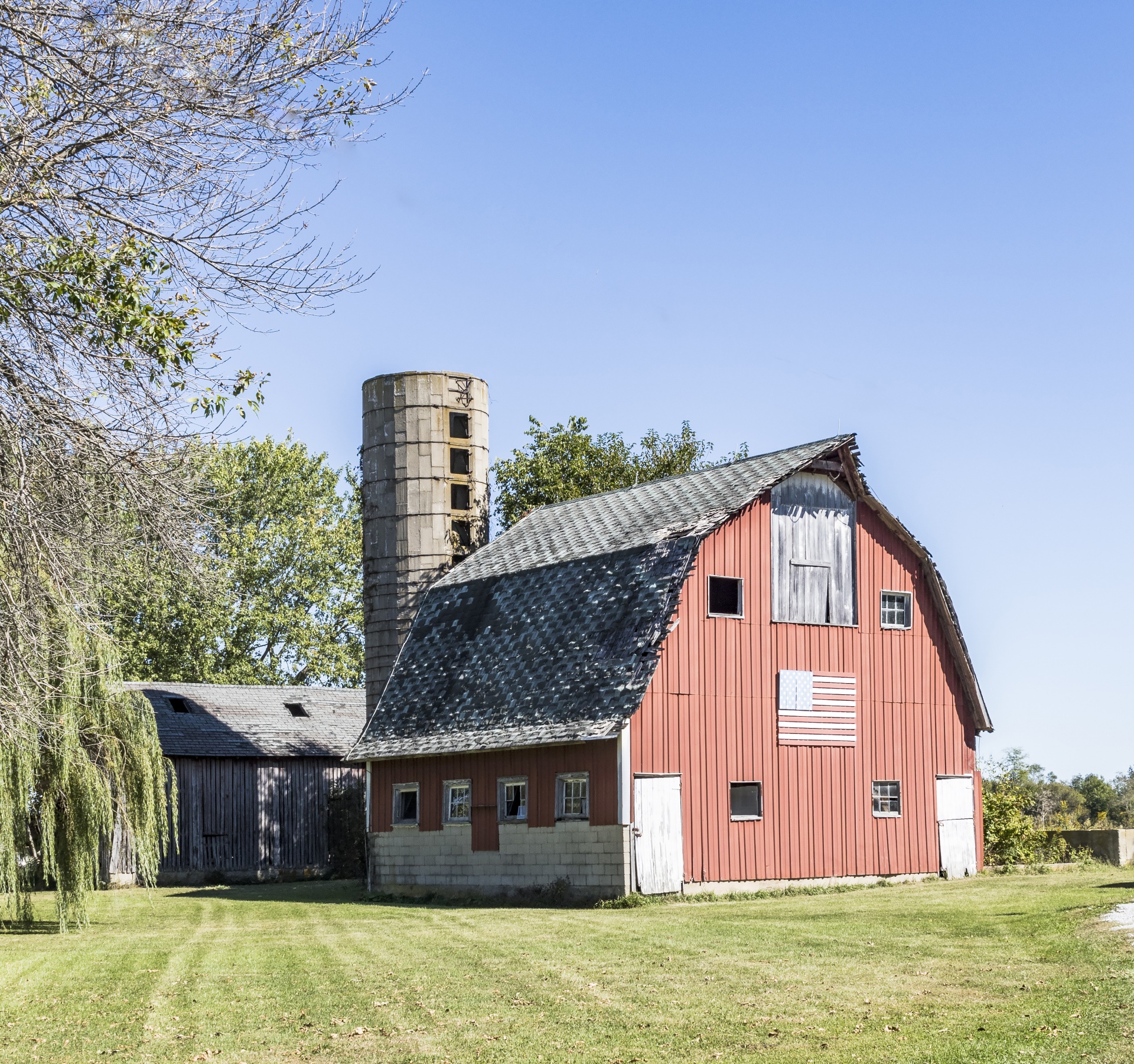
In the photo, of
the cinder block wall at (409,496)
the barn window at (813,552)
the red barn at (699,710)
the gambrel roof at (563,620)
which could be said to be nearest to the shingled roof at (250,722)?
the cinder block wall at (409,496)

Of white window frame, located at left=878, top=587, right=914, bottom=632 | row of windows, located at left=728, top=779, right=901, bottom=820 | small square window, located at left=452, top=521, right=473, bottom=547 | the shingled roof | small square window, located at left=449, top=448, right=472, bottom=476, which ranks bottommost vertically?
row of windows, located at left=728, top=779, right=901, bottom=820

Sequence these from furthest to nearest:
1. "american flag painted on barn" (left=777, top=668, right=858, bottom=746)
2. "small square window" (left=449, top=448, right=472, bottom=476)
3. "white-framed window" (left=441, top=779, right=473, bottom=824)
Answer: "small square window" (left=449, top=448, right=472, bottom=476) < "white-framed window" (left=441, top=779, right=473, bottom=824) < "american flag painted on barn" (left=777, top=668, right=858, bottom=746)

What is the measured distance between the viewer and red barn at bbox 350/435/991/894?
2617 cm

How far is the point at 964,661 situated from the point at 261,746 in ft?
67.5

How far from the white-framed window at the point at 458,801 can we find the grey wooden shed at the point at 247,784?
503 inches

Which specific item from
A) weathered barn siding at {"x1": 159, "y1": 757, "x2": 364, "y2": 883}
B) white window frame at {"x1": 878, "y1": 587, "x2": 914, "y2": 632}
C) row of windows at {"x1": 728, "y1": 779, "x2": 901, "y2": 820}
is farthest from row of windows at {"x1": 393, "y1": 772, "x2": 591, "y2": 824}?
weathered barn siding at {"x1": 159, "y1": 757, "x2": 364, "y2": 883}

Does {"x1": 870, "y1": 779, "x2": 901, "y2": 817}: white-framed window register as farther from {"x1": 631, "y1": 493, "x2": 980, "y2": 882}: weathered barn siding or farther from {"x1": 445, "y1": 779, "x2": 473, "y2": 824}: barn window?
{"x1": 445, "y1": 779, "x2": 473, "y2": 824}: barn window

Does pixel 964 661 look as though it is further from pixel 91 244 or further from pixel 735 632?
pixel 91 244

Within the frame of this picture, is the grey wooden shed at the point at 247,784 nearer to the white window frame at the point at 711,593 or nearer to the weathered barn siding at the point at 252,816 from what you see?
the weathered barn siding at the point at 252,816

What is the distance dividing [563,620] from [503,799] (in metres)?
3.60

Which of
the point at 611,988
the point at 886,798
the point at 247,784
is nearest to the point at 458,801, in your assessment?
the point at 886,798

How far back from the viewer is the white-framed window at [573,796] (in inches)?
1034

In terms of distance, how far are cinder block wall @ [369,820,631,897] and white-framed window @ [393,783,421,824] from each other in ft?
0.91

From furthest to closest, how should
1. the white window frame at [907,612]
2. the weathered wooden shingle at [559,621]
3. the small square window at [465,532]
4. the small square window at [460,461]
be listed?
the small square window at [460,461] < the small square window at [465,532] < the white window frame at [907,612] < the weathered wooden shingle at [559,621]
